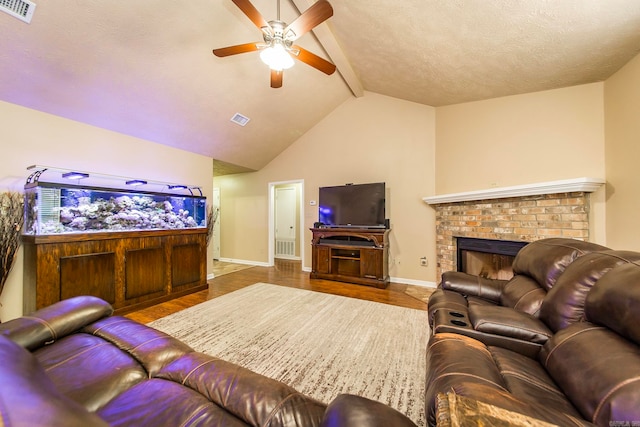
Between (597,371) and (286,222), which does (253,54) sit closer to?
(597,371)

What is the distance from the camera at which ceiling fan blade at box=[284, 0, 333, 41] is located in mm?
1694

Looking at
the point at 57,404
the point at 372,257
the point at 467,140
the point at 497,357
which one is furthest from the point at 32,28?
the point at 467,140

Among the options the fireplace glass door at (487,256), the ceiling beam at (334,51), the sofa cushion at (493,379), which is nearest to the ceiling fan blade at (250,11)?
the ceiling beam at (334,51)

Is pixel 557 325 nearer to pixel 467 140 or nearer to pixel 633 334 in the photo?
pixel 633 334

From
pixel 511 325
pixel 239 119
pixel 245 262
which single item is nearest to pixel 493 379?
pixel 511 325

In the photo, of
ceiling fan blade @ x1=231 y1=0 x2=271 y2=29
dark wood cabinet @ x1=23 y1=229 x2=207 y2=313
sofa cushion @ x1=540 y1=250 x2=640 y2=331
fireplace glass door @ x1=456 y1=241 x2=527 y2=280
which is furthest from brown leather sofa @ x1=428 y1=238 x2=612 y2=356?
dark wood cabinet @ x1=23 y1=229 x2=207 y2=313

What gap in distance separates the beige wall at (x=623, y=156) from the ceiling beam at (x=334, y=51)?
2767mm

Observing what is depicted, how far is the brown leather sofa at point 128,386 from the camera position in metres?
0.39

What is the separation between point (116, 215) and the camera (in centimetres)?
298

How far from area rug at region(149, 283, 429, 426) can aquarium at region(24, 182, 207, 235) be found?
1322mm

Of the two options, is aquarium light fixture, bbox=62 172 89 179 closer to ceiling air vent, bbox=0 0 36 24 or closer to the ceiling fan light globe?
ceiling air vent, bbox=0 0 36 24

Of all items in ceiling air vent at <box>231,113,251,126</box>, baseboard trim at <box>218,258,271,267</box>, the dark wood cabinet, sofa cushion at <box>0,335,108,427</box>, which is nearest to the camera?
sofa cushion at <box>0,335,108,427</box>

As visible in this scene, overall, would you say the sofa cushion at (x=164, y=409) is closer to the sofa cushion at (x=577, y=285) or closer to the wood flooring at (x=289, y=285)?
the sofa cushion at (x=577, y=285)

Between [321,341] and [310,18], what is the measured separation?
2670 millimetres
